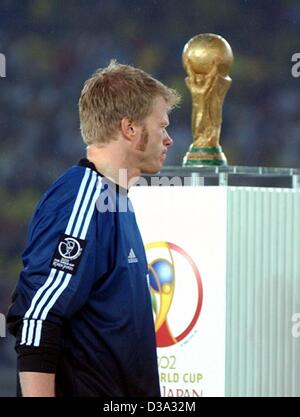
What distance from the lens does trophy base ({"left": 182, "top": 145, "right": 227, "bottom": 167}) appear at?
2775mm

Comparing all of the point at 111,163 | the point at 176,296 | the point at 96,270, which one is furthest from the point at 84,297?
the point at 176,296

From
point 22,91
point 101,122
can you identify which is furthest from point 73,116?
point 101,122

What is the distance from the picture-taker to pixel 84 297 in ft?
5.35

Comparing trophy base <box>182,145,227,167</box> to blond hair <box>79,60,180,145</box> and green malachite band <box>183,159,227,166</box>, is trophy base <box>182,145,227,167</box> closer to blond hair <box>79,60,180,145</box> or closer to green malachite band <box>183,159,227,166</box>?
green malachite band <box>183,159,227,166</box>

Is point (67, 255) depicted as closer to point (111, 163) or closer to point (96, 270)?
point (96, 270)

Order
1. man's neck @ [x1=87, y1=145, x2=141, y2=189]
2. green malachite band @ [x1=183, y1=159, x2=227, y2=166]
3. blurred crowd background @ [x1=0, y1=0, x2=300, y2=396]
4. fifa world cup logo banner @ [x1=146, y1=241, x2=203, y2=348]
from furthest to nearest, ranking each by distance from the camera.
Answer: blurred crowd background @ [x1=0, y1=0, x2=300, y2=396] → green malachite band @ [x1=183, y1=159, x2=227, y2=166] → fifa world cup logo banner @ [x1=146, y1=241, x2=203, y2=348] → man's neck @ [x1=87, y1=145, x2=141, y2=189]

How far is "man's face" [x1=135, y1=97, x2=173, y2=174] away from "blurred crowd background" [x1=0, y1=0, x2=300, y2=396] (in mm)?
3318

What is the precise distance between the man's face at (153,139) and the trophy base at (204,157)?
97cm

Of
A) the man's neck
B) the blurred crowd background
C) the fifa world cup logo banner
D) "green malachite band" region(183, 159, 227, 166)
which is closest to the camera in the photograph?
the man's neck

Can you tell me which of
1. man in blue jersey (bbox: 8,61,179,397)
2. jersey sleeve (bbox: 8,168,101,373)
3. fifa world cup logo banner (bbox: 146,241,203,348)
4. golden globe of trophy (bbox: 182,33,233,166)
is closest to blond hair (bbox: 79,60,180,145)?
man in blue jersey (bbox: 8,61,179,397)

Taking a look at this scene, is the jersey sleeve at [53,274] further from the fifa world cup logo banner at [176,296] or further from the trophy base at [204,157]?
the trophy base at [204,157]

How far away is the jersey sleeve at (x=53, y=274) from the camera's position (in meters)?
1.60

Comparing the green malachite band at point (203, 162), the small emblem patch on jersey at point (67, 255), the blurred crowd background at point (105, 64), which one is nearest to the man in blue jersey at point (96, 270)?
the small emblem patch on jersey at point (67, 255)

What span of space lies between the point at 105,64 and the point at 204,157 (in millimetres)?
2542
